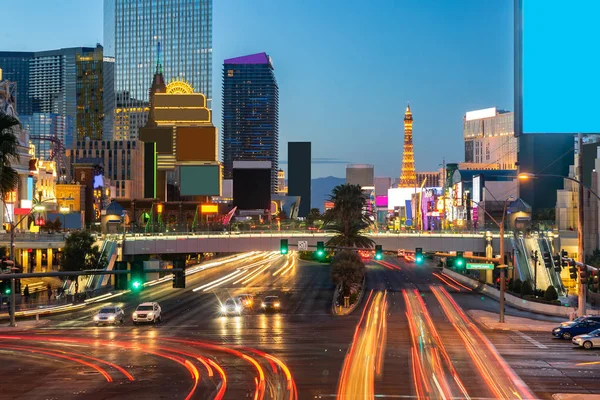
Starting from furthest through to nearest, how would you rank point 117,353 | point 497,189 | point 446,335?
1. point 497,189
2. point 446,335
3. point 117,353

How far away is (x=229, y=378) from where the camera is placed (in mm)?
34312

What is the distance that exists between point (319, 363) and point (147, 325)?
71.8 feet

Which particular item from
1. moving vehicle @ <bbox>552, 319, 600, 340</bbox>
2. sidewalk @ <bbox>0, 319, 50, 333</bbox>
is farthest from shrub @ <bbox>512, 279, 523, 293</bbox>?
sidewalk @ <bbox>0, 319, 50, 333</bbox>

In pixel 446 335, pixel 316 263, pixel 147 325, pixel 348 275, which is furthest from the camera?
pixel 316 263

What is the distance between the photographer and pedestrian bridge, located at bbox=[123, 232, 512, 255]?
8856 cm

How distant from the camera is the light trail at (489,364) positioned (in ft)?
102

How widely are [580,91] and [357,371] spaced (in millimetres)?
14562

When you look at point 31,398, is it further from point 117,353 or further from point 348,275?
point 348,275

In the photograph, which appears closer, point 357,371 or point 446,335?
point 357,371

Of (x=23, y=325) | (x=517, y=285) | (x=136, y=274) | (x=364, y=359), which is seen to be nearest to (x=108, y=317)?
(x=23, y=325)

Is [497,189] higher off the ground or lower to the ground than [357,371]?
higher

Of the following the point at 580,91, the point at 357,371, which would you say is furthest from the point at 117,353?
the point at 580,91

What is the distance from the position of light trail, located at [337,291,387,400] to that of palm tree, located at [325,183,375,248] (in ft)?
97.7

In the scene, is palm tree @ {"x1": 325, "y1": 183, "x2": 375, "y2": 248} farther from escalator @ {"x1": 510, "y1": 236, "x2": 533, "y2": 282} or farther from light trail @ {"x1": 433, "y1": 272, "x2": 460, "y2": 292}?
escalator @ {"x1": 510, "y1": 236, "x2": 533, "y2": 282}
